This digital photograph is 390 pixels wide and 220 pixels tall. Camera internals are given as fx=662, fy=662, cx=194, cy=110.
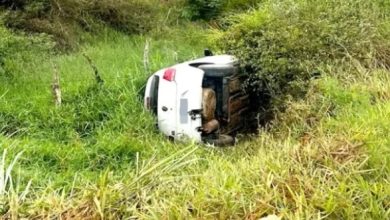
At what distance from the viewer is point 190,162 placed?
13.7ft

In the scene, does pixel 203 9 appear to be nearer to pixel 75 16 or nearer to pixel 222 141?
pixel 75 16

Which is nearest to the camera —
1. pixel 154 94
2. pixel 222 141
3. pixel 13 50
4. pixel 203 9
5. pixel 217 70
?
pixel 222 141

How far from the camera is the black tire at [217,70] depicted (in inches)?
274

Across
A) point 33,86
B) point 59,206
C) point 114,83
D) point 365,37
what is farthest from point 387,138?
point 33,86

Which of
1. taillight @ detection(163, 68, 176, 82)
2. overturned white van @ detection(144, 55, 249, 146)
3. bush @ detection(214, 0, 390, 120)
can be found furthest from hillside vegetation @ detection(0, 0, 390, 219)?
taillight @ detection(163, 68, 176, 82)

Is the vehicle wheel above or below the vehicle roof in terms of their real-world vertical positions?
below

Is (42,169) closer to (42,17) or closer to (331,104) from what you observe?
(331,104)

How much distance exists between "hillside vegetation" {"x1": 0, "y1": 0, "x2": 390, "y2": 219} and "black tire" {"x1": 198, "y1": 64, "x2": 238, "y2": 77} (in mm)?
262

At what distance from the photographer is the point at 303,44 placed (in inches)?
271

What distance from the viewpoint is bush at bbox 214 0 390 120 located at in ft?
22.4

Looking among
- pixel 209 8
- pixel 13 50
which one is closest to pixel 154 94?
pixel 13 50

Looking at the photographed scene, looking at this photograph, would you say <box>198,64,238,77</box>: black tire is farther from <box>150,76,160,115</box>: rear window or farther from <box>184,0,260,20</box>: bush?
<box>184,0,260,20</box>: bush

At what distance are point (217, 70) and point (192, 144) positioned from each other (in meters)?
1.80

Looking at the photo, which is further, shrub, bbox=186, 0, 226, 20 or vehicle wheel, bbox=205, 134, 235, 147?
shrub, bbox=186, 0, 226, 20
